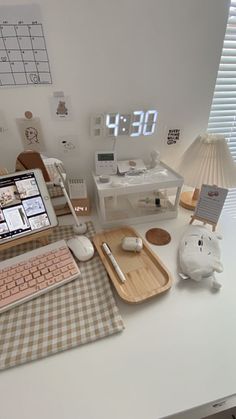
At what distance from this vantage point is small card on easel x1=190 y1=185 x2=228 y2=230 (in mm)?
745

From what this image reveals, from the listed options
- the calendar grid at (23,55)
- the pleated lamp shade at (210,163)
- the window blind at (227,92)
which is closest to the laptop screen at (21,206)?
the calendar grid at (23,55)

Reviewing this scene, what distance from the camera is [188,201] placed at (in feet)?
3.20

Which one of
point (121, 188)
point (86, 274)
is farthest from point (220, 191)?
point (86, 274)

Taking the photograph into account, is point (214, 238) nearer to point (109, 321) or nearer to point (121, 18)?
point (109, 321)

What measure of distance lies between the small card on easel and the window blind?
50 centimetres

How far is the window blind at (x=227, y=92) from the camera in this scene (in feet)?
2.93

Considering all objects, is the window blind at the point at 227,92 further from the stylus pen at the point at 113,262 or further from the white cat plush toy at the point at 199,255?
the stylus pen at the point at 113,262

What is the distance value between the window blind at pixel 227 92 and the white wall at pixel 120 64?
0.36 ft

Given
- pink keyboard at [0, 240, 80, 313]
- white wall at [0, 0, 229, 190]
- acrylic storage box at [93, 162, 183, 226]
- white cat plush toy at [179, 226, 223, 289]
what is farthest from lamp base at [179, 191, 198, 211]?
pink keyboard at [0, 240, 80, 313]

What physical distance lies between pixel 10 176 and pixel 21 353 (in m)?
0.47

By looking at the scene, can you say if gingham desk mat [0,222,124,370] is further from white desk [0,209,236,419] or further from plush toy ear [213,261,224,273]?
plush toy ear [213,261,224,273]

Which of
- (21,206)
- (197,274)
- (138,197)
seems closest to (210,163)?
(138,197)

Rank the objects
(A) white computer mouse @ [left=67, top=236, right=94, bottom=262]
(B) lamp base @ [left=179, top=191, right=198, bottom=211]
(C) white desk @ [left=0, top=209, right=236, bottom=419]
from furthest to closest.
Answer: (B) lamp base @ [left=179, top=191, right=198, bottom=211], (A) white computer mouse @ [left=67, top=236, right=94, bottom=262], (C) white desk @ [left=0, top=209, right=236, bottom=419]

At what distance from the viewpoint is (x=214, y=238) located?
28.6 inches
